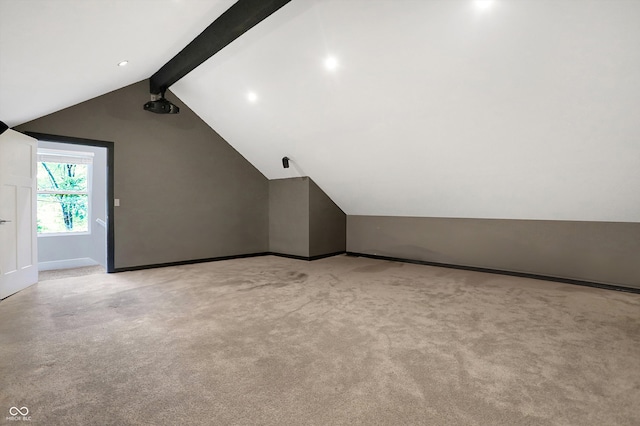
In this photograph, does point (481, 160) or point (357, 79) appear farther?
point (481, 160)

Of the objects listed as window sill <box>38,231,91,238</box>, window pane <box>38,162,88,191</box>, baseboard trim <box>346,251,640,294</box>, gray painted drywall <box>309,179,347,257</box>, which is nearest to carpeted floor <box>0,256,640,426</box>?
baseboard trim <box>346,251,640,294</box>

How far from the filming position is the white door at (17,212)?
358 centimetres

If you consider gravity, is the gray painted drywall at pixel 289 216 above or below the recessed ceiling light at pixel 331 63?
below

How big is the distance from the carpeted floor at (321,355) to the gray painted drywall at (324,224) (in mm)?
2228

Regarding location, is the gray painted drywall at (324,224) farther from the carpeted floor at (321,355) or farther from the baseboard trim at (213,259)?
the carpeted floor at (321,355)

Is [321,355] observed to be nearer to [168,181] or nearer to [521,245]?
[521,245]


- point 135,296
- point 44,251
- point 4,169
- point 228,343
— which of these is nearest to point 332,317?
point 228,343

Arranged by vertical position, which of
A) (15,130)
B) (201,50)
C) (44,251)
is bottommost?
(44,251)

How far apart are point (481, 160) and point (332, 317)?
8.66 feet

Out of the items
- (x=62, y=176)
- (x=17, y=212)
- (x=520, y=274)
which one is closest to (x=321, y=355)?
(x=520, y=274)

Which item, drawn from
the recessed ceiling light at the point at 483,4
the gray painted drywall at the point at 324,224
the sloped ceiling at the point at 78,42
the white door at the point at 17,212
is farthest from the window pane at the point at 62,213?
the recessed ceiling light at the point at 483,4

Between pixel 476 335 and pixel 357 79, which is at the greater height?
pixel 357 79

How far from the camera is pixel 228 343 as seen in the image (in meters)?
2.40

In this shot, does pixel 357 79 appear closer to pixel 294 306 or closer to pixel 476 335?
pixel 294 306
